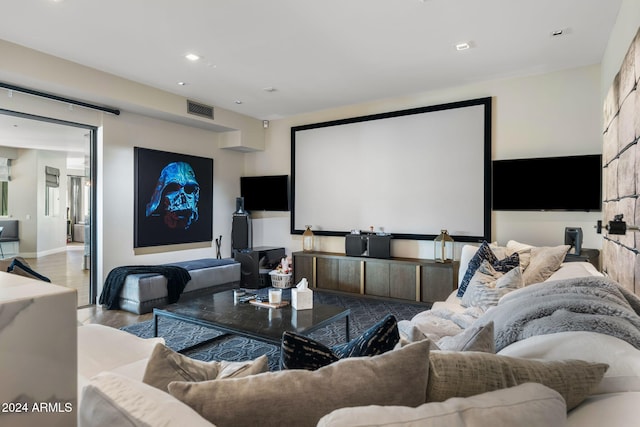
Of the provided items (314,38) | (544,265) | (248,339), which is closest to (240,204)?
(248,339)

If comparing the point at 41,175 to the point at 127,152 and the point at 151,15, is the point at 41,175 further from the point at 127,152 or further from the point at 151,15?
the point at 151,15

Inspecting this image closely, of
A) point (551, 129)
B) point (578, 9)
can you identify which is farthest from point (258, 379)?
point (551, 129)

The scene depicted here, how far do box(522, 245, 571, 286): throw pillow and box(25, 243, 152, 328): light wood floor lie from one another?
3.93m

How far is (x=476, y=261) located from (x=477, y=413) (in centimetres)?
277

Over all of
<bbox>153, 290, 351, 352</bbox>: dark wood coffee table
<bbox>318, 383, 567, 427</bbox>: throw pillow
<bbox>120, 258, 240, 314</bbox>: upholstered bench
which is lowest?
<bbox>120, 258, 240, 314</bbox>: upholstered bench

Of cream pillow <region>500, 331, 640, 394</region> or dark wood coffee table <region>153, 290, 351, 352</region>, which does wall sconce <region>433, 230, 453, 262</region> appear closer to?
dark wood coffee table <region>153, 290, 351, 352</region>

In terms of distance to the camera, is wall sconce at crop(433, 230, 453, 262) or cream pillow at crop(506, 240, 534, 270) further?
wall sconce at crop(433, 230, 453, 262)

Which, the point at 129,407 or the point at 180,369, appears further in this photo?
the point at 180,369

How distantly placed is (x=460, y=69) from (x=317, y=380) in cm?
433

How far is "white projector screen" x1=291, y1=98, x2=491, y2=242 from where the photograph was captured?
478 centimetres

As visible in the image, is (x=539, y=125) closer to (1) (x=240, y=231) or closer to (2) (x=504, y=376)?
(2) (x=504, y=376)

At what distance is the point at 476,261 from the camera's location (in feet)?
10.8

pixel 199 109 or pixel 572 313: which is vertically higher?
pixel 199 109

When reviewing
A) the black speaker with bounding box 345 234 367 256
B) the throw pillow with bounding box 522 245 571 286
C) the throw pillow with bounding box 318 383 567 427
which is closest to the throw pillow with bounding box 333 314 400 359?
the throw pillow with bounding box 318 383 567 427
